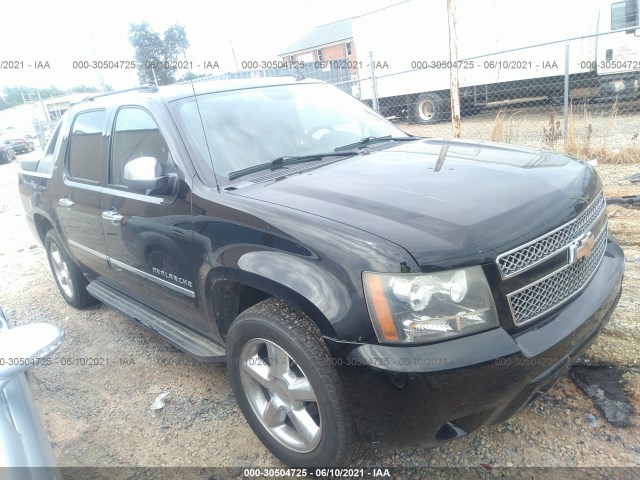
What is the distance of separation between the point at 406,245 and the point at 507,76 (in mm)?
13795

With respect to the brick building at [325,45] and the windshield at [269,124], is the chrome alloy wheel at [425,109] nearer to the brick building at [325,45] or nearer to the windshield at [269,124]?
the windshield at [269,124]

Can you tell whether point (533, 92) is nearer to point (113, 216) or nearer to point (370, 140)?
point (370, 140)

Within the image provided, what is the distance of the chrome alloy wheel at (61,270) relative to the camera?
15.4 feet

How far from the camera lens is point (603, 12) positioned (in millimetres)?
11828

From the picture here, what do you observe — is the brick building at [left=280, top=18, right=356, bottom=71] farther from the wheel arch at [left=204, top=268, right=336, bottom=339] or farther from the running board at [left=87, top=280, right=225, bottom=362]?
the wheel arch at [left=204, top=268, right=336, bottom=339]

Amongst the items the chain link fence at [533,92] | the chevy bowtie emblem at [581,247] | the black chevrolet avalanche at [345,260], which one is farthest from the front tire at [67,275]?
the chain link fence at [533,92]

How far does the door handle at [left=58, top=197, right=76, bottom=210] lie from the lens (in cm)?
386

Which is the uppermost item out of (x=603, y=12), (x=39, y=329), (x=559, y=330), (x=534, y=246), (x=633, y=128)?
(x=603, y=12)

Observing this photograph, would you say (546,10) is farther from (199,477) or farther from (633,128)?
(199,477)

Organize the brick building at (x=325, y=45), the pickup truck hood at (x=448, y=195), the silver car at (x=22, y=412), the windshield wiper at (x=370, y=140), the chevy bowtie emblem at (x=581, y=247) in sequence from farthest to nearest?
the brick building at (x=325, y=45), the windshield wiper at (x=370, y=140), the chevy bowtie emblem at (x=581, y=247), the pickup truck hood at (x=448, y=195), the silver car at (x=22, y=412)

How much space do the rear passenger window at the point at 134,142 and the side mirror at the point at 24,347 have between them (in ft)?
4.25

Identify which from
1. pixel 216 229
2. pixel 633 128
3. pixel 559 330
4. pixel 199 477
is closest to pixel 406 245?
pixel 559 330

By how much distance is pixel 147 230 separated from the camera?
2967 millimetres

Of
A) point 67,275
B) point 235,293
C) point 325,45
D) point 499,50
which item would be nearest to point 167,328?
point 235,293
